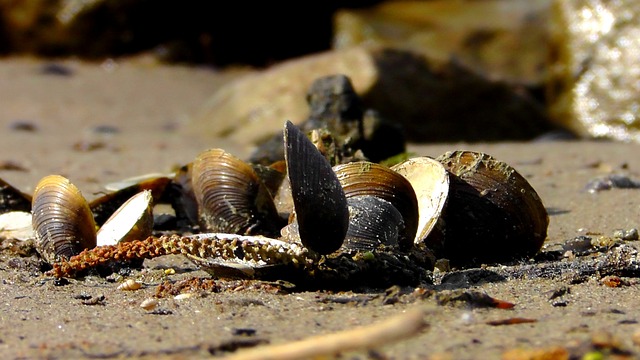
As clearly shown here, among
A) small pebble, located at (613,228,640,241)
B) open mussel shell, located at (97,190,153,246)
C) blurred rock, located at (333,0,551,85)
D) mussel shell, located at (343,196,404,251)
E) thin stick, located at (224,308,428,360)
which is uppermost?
blurred rock, located at (333,0,551,85)

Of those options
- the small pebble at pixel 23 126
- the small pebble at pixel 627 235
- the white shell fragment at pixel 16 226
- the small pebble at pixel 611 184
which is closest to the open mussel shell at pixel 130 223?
the white shell fragment at pixel 16 226

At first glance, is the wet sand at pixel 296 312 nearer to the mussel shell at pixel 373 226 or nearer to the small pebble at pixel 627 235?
the small pebble at pixel 627 235

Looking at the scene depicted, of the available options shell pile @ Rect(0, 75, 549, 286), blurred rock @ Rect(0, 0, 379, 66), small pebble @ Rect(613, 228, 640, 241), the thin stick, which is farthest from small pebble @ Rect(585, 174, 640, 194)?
blurred rock @ Rect(0, 0, 379, 66)

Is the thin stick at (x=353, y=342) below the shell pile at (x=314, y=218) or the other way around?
below

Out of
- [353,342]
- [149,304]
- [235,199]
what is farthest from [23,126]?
[353,342]

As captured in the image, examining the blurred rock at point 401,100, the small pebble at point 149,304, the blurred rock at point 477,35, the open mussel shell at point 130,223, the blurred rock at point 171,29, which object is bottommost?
the small pebble at point 149,304

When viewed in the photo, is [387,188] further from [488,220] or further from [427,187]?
[488,220]

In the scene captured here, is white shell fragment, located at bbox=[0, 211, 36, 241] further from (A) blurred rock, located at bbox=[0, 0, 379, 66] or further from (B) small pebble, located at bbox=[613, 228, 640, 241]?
(A) blurred rock, located at bbox=[0, 0, 379, 66]
